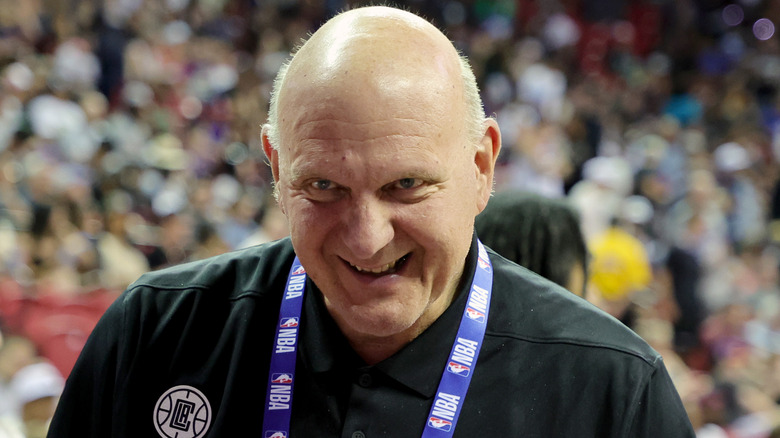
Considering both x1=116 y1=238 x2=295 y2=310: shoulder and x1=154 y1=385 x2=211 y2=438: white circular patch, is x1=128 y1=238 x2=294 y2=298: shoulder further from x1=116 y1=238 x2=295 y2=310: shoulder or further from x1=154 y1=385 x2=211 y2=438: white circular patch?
x1=154 y1=385 x2=211 y2=438: white circular patch

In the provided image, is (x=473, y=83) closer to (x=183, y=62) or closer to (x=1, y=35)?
(x=1, y=35)

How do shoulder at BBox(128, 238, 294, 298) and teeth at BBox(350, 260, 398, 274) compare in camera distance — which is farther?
shoulder at BBox(128, 238, 294, 298)

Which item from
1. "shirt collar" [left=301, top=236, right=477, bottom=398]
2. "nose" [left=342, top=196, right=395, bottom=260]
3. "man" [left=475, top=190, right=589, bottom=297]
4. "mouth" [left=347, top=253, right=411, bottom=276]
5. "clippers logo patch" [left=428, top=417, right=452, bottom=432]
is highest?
"nose" [left=342, top=196, right=395, bottom=260]

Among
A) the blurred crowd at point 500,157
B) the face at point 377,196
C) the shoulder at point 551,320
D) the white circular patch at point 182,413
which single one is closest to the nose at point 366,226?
the face at point 377,196

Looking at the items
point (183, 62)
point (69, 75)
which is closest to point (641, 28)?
point (183, 62)

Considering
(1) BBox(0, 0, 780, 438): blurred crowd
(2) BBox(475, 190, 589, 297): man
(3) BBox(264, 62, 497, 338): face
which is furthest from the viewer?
(1) BBox(0, 0, 780, 438): blurred crowd

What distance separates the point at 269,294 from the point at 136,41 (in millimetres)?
9739

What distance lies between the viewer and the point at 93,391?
171cm

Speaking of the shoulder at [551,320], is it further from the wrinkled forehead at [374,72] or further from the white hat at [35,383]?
the white hat at [35,383]

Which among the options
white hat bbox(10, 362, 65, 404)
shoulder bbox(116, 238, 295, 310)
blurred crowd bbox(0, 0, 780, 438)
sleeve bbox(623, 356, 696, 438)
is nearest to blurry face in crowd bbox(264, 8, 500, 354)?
shoulder bbox(116, 238, 295, 310)

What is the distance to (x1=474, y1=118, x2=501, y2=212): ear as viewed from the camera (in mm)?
1684

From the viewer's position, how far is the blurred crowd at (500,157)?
614cm

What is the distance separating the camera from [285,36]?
1262cm

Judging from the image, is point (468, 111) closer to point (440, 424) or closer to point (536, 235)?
point (440, 424)
